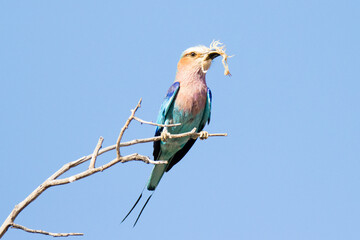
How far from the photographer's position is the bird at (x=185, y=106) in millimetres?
6828

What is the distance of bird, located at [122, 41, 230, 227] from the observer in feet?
22.4

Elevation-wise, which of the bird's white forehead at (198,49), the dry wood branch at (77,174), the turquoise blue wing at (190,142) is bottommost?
the dry wood branch at (77,174)

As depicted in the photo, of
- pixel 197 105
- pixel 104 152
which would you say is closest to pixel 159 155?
pixel 197 105

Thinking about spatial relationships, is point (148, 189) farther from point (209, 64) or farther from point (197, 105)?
point (209, 64)

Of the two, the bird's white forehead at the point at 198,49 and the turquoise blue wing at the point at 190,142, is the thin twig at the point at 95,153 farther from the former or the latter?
the bird's white forehead at the point at 198,49

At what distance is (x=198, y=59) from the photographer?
7102mm

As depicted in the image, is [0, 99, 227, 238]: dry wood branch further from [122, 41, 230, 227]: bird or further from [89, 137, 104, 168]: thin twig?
[122, 41, 230, 227]: bird

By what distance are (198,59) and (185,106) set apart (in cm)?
68

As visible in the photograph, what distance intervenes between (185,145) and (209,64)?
3.47ft

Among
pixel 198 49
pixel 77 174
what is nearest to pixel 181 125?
pixel 198 49

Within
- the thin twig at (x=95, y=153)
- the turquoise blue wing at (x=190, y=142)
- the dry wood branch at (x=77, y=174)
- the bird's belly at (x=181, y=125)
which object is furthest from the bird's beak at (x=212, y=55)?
the thin twig at (x=95, y=153)

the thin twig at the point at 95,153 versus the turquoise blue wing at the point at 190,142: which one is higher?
the turquoise blue wing at the point at 190,142

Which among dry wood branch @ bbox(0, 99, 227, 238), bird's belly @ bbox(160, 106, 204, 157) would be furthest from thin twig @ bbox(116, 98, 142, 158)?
bird's belly @ bbox(160, 106, 204, 157)

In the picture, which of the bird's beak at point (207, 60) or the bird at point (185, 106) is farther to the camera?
the bird's beak at point (207, 60)
